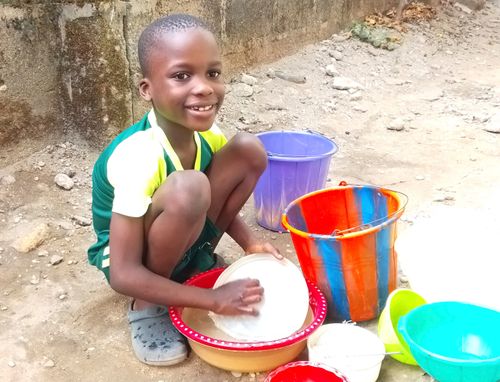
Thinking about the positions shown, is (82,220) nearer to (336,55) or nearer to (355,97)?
(355,97)

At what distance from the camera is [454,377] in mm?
1426

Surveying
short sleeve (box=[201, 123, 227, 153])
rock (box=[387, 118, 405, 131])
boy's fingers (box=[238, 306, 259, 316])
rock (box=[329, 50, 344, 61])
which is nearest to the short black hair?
short sleeve (box=[201, 123, 227, 153])

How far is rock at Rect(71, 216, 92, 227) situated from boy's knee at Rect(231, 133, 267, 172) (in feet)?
2.85

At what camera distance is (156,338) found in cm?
178

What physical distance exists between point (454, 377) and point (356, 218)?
70cm

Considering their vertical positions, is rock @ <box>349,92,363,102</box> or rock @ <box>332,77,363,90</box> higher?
rock @ <box>332,77,363,90</box>

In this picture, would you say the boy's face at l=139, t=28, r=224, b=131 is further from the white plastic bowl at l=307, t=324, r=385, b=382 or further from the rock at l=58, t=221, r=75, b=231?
the rock at l=58, t=221, r=75, b=231

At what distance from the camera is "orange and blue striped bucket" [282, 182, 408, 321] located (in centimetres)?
174

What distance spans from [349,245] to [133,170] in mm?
635

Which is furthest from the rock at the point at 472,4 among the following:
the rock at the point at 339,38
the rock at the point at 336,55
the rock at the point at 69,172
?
the rock at the point at 69,172

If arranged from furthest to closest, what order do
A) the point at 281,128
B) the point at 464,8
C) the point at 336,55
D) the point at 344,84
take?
the point at 464,8
the point at 336,55
the point at 344,84
the point at 281,128

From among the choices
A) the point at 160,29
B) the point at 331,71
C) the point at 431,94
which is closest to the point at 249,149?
the point at 160,29

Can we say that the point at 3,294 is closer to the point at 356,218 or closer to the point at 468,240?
the point at 356,218

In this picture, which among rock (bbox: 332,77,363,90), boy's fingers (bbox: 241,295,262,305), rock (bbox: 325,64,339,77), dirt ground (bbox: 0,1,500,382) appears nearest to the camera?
boy's fingers (bbox: 241,295,262,305)
